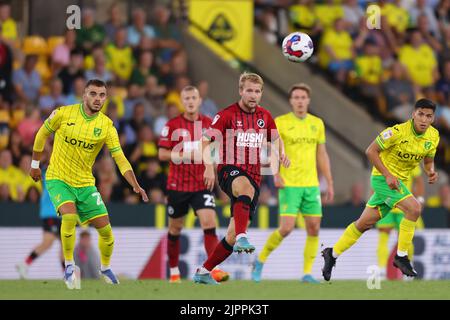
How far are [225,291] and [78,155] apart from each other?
7.50 ft

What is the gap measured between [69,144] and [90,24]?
8.09m

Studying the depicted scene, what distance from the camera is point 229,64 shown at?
73.7 feet

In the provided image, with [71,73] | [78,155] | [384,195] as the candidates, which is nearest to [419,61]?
[71,73]

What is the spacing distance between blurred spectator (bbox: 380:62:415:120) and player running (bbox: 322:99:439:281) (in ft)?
28.0

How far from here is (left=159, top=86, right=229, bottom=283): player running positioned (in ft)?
50.2

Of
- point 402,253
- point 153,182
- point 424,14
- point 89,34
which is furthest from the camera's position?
point 424,14

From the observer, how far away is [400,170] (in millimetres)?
14156

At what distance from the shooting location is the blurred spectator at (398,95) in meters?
22.7

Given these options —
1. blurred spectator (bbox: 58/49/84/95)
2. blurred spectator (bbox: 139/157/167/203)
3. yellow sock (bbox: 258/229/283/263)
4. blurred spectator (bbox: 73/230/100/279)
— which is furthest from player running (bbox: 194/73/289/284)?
blurred spectator (bbox: 58/49/84/95)

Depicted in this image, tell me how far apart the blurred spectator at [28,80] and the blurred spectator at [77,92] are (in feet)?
2.07

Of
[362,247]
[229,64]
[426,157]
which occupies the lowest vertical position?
[362,247]

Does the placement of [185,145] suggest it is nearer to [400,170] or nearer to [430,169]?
[400,170]
